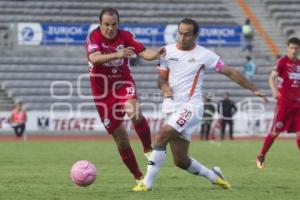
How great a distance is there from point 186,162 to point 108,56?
1784 millimetres

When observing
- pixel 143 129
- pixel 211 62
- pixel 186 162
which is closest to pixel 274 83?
pixel 143 129

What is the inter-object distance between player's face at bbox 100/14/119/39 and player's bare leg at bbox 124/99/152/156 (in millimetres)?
942

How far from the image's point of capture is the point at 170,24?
128ft

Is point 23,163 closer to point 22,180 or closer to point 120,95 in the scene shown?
point 22,180

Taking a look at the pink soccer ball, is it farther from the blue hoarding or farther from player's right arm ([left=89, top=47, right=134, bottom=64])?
the blue hoarding

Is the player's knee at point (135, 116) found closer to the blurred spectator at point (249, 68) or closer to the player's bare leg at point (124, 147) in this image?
the player's bare leg at point (124, 147)

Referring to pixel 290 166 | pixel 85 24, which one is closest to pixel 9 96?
pixel 85 24

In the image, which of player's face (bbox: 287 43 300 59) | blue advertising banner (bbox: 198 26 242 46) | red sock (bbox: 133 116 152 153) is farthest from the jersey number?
blue advertising banner (bbox: 198 26 242 46)

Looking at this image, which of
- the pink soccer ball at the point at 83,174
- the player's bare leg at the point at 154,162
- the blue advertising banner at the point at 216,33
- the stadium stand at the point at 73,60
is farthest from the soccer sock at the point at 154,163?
the blue advertising banner at the point at 216,33

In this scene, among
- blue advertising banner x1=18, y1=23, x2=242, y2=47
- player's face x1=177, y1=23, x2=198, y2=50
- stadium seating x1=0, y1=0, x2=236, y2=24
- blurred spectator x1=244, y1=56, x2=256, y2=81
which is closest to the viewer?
player's face x1=177, y1=23, x2=198, y2=50

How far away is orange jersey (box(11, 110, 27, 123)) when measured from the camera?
32.0 m

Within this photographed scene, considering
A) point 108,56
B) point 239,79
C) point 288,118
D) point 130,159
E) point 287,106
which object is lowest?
point 288,118

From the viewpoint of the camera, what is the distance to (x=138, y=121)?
12008 millimetres

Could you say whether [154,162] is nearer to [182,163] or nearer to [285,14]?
[182,163]
